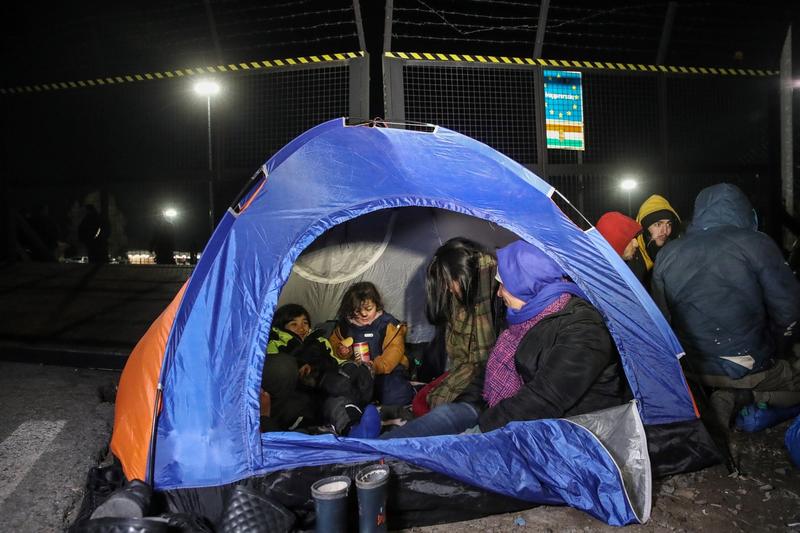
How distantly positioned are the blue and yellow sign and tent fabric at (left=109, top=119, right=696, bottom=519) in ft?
10.8

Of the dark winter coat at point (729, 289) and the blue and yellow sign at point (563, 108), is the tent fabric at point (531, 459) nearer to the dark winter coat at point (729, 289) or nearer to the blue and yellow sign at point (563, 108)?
the dark winter coat at point (729, 289)

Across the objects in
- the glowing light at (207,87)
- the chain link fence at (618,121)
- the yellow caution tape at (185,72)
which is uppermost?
the yellow caution tape at (185,72)

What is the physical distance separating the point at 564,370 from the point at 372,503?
0.95 m

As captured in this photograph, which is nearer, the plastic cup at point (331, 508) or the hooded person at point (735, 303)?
the plastic cup at point (331, 508)

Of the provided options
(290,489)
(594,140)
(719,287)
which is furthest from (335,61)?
(290,489)

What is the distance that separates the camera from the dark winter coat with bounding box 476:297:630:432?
88.0 inches

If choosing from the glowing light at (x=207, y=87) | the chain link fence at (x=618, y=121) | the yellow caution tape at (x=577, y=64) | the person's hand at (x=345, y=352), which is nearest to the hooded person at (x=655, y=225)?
the chain link fence at (x=618, y=121)

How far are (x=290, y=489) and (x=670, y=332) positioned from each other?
1.88 meters

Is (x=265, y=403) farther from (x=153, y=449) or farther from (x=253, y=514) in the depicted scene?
(x=253, y=514)

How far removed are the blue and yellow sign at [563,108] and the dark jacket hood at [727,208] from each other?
8.58ft

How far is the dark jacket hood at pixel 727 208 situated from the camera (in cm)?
318

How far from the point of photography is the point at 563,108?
5.73m

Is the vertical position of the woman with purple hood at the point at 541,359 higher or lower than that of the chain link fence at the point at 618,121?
lower

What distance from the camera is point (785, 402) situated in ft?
10.3
